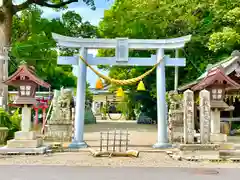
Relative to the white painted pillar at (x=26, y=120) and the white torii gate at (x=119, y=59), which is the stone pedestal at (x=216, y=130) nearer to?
the white torii gate at (x=119, y=59)

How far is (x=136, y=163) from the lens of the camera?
36.5 ft

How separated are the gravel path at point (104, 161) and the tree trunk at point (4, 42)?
9.35 m

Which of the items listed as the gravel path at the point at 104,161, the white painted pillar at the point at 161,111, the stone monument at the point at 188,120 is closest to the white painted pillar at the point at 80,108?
the gravel path at the point at 104,161

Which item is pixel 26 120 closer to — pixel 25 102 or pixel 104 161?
pixel 25 102

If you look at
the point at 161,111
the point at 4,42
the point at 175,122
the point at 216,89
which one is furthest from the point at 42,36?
the point at 216,89

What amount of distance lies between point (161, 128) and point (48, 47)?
1339cm

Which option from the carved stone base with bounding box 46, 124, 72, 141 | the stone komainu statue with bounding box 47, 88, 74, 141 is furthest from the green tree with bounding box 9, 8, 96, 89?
the carved stone base with bounding box 46, 124, 72, 141

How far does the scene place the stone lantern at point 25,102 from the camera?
13.3 metres

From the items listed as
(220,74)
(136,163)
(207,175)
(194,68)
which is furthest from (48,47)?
(207,175)

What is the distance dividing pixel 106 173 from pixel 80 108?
265 inches

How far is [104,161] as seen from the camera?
11430 millimetres

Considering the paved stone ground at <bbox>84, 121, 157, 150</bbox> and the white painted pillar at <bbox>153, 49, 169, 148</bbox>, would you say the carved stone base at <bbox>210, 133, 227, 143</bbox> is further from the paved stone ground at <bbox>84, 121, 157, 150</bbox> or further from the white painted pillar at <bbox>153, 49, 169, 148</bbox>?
the paved stone ground at <bbox>84, 121, 157, 150</bbox>

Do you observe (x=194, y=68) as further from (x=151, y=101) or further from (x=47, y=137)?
(x=47, y=137)

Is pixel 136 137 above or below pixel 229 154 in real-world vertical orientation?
above
